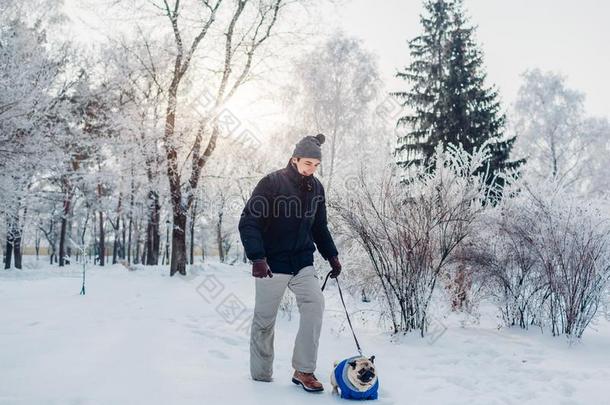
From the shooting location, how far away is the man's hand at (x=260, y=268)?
3293 mm

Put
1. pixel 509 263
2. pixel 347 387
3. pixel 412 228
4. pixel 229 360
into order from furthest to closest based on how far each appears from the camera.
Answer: pixel 509 263, pixel 412 228, pixel 229 360, pixel 347 387

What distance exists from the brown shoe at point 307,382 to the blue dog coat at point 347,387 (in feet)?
0.54

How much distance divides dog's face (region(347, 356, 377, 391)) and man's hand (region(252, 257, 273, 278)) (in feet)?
2.83

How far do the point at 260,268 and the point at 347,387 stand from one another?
101 cm

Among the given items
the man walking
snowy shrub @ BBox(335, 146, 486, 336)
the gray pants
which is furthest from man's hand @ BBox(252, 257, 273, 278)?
snowy shrub @ BBox(335, 146, 486, 336)

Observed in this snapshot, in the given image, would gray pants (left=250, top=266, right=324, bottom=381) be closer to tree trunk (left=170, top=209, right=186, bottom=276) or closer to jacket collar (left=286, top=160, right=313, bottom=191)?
jacket collar (left=286, top=160, right=313, bottom=191)

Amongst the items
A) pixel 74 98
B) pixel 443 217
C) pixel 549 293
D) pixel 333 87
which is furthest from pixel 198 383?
pixel 333 87

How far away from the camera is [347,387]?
3.29m

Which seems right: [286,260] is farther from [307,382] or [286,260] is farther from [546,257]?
[546,257]

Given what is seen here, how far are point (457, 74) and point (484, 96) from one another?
1223mm

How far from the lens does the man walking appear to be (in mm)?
3529

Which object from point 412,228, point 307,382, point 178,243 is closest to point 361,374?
point 307,382

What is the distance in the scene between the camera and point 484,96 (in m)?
16.9

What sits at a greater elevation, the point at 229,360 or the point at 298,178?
the point at 298,178
